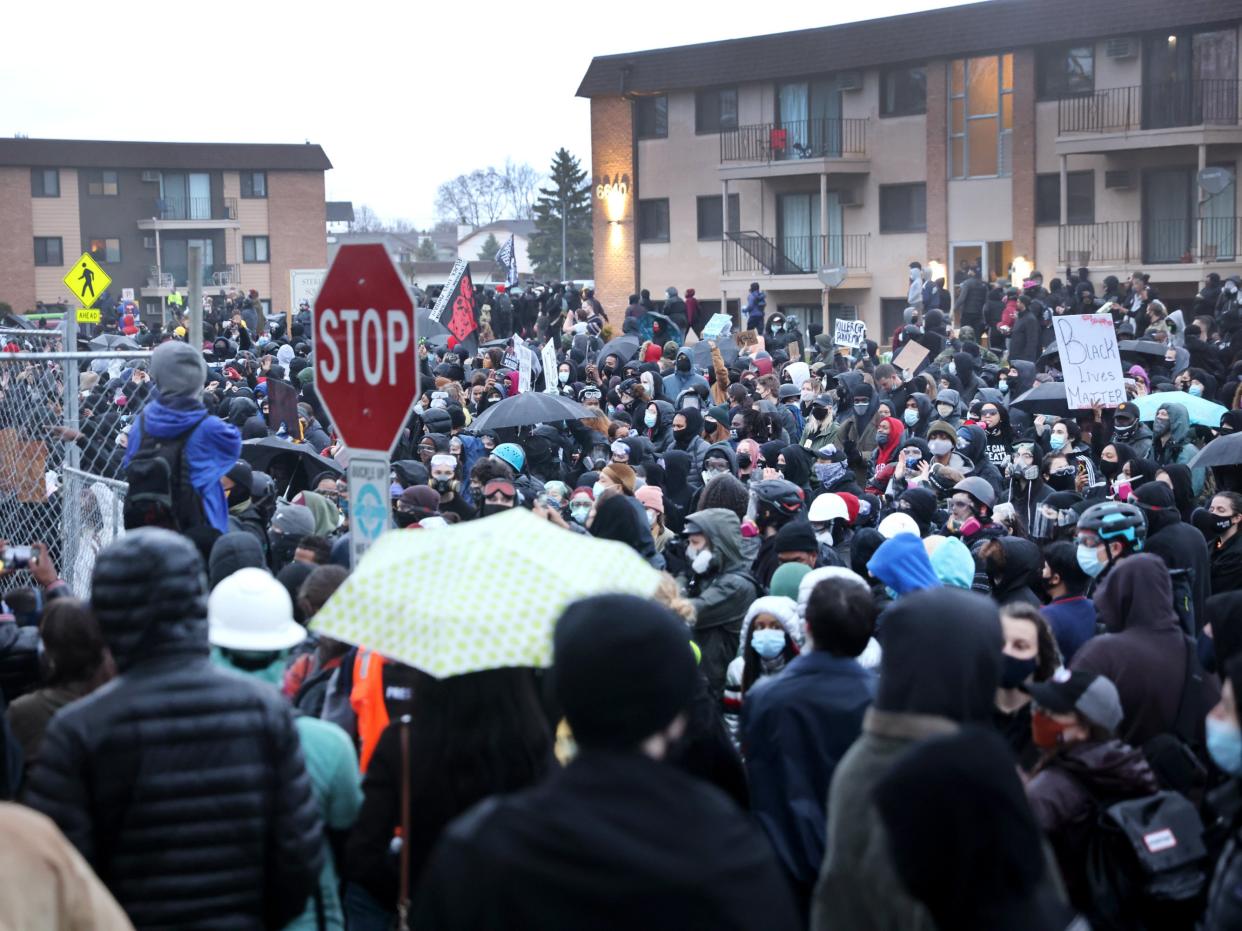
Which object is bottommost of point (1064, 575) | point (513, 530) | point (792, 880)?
point (792, 880)

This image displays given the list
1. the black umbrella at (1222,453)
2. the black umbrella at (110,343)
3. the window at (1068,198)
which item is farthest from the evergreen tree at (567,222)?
the black umbrella at (1222,453)

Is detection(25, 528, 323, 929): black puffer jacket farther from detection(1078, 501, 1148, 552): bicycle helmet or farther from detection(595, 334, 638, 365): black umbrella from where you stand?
detection(595, 334, 638, 365): black umbrella

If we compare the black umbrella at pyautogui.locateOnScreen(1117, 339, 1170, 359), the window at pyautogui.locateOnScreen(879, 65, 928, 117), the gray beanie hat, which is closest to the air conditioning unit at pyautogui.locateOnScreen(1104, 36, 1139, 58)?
the window at pyautogui.locateOnScreen(879, 65, 928, 117)

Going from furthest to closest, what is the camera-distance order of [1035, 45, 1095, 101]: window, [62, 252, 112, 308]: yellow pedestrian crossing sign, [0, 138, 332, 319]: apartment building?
[0, 138, 332, 319]: apartment building
[1035, 45, 1095, 101]: window
[62, 252, 112, 308]: yellow pedestrian crossing sign

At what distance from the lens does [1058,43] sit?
37.1 meters

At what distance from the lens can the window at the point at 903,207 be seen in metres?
40.9

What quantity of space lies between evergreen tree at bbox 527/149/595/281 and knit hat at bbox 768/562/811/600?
82.0 meters

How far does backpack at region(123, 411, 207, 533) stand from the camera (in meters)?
7.66

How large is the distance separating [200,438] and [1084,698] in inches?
180

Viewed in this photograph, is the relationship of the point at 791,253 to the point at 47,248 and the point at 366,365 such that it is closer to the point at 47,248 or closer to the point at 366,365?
the point at 366,365

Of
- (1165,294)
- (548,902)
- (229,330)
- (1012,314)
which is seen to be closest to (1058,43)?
(1165,294)

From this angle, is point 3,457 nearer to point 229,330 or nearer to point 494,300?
point 229,330

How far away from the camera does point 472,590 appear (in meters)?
4.66

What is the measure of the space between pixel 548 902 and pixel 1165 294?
35.7 metres
